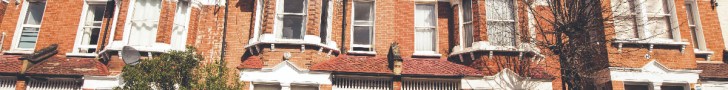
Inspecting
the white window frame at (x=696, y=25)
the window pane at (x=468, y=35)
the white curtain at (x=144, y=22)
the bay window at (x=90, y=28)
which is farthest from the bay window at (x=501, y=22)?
the bay window at (x=90, y=28)

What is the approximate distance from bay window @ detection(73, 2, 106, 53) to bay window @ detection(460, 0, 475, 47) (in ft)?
30.2

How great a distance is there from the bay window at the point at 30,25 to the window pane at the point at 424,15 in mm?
9887

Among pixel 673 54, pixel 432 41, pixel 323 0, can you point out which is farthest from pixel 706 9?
pixel 323 0

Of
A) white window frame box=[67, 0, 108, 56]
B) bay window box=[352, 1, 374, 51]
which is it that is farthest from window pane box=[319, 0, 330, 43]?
white window frame box=[67, 0, 108, 56]

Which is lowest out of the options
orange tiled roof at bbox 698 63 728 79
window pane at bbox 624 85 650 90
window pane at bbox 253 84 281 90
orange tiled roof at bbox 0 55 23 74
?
window pane at bbox 624 85 650 90

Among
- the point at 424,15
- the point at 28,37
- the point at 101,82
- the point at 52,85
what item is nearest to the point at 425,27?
the point at 424,15

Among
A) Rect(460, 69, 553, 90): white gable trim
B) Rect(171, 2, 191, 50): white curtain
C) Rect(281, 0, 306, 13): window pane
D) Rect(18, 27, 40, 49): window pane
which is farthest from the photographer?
Rect(18, 27, 40, 49): window pane

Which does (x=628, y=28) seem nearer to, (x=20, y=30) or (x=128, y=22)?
(x=128, y=22)

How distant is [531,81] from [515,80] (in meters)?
0.38

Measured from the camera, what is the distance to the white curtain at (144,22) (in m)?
13.9

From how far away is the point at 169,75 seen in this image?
32.5 ft

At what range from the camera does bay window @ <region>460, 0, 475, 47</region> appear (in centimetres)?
1445

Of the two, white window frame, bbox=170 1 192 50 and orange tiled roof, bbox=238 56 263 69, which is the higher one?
white window frame, bbox=170 1 192 50

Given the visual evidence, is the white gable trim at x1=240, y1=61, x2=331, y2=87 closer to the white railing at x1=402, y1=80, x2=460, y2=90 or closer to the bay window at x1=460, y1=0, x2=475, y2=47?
the white railing at x1=402, y1=80, x2=460, y2=90
